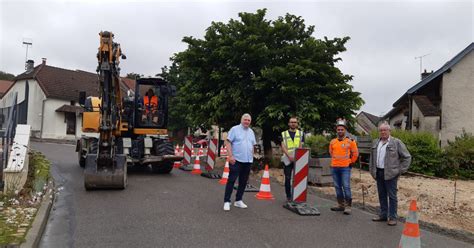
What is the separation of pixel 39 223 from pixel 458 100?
20392mm

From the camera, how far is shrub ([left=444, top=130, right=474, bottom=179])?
16802mm

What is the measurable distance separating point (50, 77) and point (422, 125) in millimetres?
35097

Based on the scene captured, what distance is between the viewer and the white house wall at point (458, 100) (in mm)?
21391

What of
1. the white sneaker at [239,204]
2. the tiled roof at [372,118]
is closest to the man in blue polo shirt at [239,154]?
the white sneaker at [239,204]

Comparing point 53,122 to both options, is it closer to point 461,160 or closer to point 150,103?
point 150,103

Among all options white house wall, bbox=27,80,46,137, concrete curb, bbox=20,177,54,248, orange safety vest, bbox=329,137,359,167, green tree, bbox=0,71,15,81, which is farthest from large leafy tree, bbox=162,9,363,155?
green tree, bbox=0,71,15,81

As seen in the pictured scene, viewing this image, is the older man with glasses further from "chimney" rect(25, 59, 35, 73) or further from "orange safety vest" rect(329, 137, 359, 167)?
"chimney" rect(25, 59, 35, 73)

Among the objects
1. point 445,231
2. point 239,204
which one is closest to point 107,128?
point 239,204

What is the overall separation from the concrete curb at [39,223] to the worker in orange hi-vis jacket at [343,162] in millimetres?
5184

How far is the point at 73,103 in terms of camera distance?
142ft

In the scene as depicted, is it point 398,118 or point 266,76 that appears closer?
point 266,76

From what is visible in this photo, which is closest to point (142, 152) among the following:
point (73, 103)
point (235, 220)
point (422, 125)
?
point (235, 220)

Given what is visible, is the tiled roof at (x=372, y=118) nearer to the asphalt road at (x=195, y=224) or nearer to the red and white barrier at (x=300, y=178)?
the asphalt road at (x=195, y=224)

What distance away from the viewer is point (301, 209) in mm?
8336
